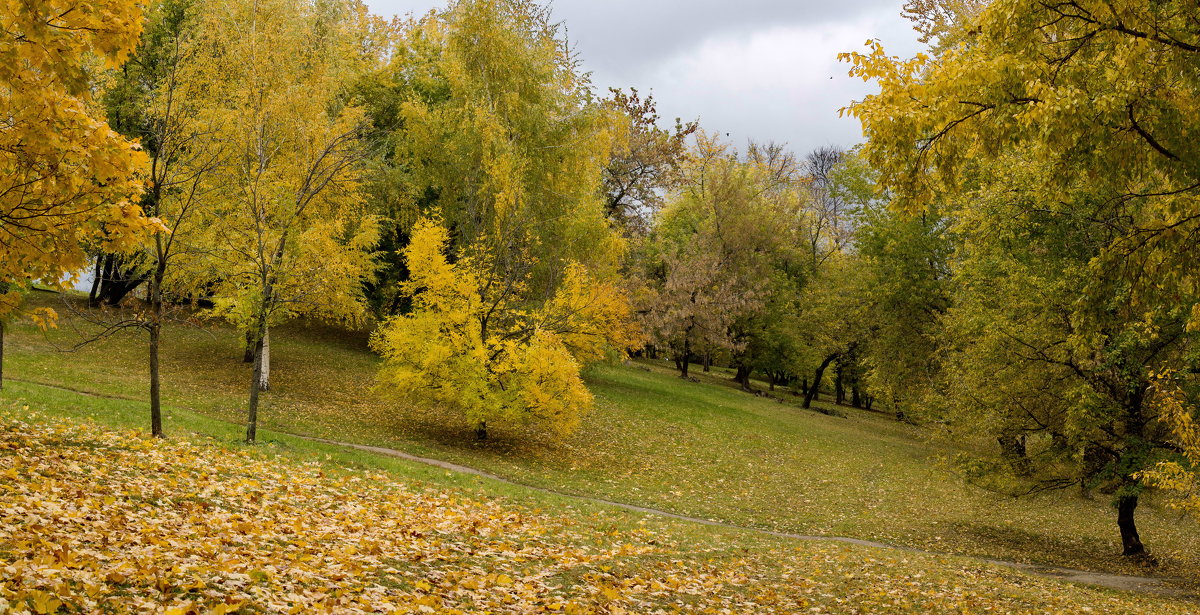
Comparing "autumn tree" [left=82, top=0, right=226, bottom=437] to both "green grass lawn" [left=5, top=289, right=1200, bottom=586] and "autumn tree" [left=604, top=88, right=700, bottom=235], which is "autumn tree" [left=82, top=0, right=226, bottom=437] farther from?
"autumn tree" [left=604, top=88, right=700, bottom=235]

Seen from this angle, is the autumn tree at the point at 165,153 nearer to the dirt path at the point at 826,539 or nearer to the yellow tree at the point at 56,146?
the yellow tree at the point at 56,146

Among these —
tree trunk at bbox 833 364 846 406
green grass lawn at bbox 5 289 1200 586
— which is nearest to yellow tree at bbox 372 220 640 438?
green grass lawn at bbox 5 289 1200 586

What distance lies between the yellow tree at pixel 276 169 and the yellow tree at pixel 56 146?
7.15 metres

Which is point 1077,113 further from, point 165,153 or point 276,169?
point 276,169

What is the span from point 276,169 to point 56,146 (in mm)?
15111

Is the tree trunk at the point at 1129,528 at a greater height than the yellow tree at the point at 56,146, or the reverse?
the yellow tree at the point at 56,146

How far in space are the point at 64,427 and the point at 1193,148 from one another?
14769 millimetres

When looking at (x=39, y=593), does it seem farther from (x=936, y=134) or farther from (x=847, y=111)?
(x=936, y=134)

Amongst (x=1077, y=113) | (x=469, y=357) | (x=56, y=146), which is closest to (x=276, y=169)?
(x=469, y=357)

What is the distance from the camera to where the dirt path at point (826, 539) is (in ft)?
44.8

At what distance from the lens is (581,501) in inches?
605

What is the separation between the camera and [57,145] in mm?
6203

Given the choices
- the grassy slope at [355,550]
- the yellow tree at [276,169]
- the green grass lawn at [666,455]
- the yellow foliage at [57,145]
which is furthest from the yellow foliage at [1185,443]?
the yellow tree at [276,169]

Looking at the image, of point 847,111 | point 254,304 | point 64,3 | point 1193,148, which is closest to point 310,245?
point 254,304
